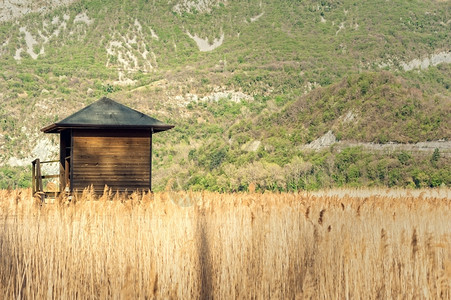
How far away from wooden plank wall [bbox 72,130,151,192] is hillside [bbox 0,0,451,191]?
52.1 feet

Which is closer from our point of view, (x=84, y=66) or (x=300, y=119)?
(x=300, y=119)

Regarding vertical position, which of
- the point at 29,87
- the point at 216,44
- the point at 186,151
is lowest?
the point at 186,151

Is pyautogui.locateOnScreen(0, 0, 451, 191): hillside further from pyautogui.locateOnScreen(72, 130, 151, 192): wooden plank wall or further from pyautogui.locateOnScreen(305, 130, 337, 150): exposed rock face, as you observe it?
pyautogui.locateOnScreen(72, 130, 151, 192): wooden plank wall

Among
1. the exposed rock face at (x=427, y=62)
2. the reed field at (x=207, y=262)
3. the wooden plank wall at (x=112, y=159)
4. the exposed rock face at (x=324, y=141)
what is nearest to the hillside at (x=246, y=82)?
the exposed rock face at (x=427, y=62)

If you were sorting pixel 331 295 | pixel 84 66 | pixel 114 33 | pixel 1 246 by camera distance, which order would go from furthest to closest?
pixel 114 33 < pixel 84 66 < pixel 1 246 < pixel 331 295

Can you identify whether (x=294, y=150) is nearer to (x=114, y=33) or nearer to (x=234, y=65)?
(x=234, y=65)

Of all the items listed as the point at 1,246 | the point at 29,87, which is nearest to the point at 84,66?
the point at 29,87

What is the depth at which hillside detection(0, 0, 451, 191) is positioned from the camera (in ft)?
112

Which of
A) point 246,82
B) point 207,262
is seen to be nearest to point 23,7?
point 246,82

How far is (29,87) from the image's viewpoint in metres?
54.3

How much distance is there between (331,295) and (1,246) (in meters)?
2.70

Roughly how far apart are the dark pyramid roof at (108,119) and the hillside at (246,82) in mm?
16197

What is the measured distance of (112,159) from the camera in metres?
15.8

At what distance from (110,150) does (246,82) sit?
4261 cm
